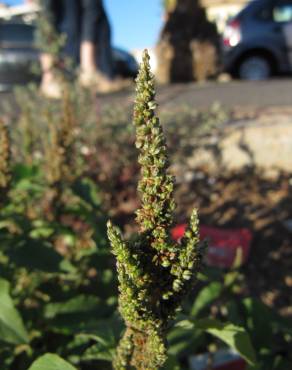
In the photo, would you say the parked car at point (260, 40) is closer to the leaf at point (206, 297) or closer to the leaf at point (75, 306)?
the leaf at point (206, 297)

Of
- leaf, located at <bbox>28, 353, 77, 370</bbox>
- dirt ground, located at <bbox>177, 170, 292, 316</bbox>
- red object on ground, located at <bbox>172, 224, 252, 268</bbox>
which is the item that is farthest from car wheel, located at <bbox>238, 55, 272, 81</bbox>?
leaf, located at <bbox>28, 353, 77, 370</bbox>

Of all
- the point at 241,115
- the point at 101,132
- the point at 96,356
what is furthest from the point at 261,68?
the point at 96,356

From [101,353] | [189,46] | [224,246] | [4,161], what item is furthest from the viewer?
[189,46]

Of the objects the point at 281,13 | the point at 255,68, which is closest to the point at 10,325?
the point at 281,13

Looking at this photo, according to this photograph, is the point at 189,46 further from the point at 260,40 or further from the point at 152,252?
the point at 152,252

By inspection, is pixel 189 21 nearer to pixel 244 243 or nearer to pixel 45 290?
pixel 244 243

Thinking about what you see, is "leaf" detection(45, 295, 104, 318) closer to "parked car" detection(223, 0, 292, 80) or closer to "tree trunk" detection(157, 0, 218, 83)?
Answer: "tree trunk" detection(157, 0, 218, 83)

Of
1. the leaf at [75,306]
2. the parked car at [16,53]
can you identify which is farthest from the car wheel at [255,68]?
the leaf at [75,306]
